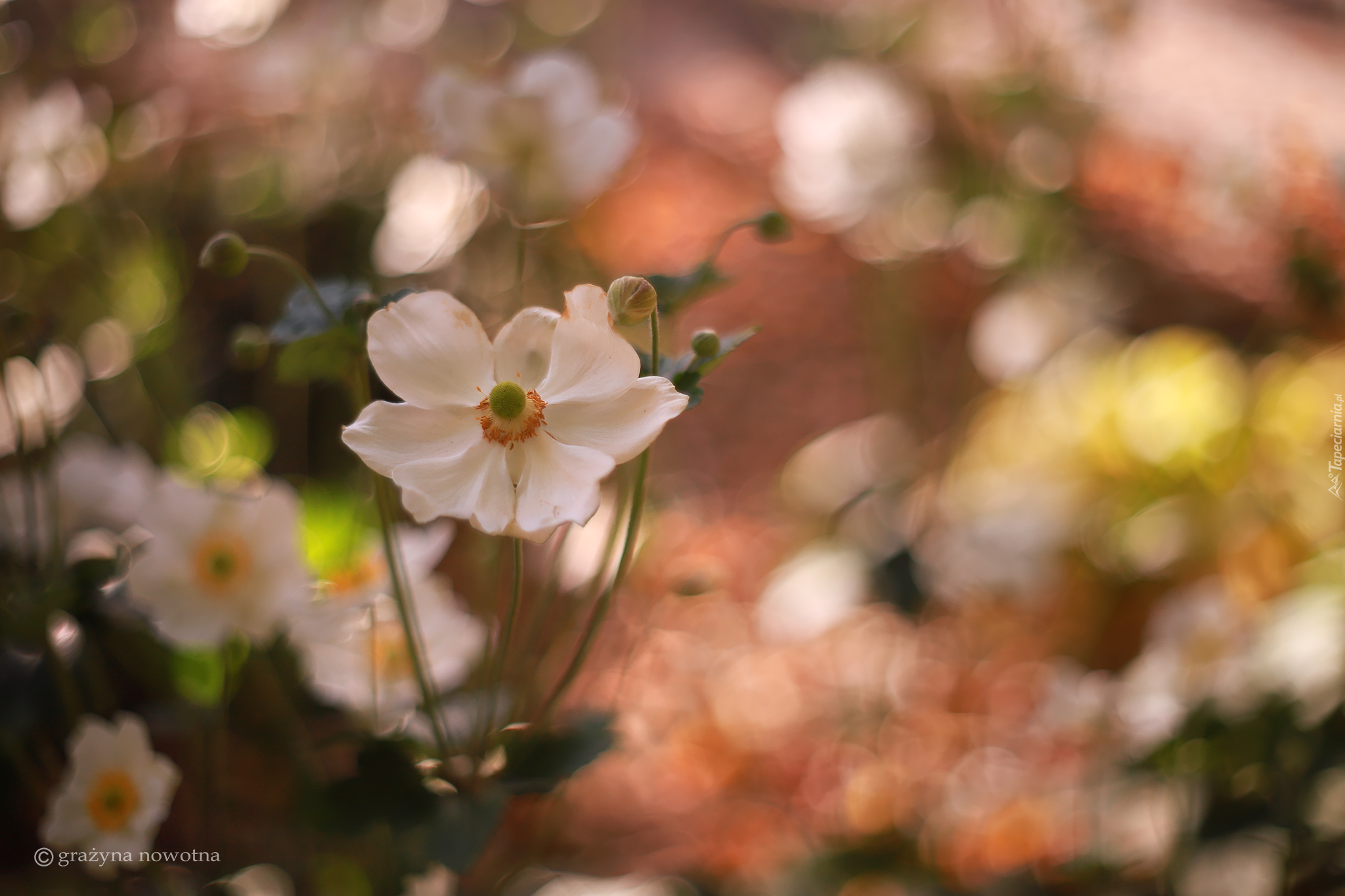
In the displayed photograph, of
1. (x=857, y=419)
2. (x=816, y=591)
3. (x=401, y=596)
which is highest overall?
(x=401, y=596)

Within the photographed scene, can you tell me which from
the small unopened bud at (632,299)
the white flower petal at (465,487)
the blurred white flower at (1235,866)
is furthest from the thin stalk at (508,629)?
the blurred white flower at (1235,866)

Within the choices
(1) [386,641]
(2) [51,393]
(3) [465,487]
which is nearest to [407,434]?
(3) [465,487]

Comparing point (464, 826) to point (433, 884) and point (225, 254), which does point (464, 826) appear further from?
point (225, 254)

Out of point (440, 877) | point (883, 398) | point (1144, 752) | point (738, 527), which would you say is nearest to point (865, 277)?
point (883, 398)

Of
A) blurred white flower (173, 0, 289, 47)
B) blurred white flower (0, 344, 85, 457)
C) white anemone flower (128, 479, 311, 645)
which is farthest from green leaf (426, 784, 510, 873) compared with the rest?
blurred white flower (173, 0, 289, 47)

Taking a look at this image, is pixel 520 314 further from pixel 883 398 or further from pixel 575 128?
pixel 883 398

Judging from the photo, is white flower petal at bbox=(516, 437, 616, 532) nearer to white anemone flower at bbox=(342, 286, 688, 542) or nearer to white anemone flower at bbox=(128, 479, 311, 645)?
white anemone flower at bbox=(342, 286, 688, 542)

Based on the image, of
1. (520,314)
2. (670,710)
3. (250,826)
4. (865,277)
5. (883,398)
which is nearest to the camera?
(520,314)
